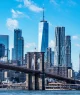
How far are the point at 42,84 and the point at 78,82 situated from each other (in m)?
36.9

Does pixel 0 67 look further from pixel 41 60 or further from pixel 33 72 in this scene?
pixel 41 60

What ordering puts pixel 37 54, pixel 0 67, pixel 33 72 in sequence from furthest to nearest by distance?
1. pixel 37 54
2. pixel 33 72
3. pixel 0 67

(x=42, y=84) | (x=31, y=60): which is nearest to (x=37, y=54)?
(x=31, y=60)

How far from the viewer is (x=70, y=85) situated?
169m

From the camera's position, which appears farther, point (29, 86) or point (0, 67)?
point (29, 86)

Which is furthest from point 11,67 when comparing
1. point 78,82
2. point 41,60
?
point 78,82

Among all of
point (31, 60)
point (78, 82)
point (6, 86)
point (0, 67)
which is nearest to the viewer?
point (0, 67)

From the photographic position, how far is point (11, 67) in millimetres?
114562

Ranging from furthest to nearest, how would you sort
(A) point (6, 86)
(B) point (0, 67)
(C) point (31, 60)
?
(A) point (6, 86), (C) point (31, 60), (B) point (0, 67)

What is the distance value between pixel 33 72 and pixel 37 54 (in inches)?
Answer: 1315

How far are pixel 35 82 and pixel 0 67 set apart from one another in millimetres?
35049

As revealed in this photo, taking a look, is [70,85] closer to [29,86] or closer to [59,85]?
[59,85]

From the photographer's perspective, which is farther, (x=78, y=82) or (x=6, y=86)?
(x=6, y=86)

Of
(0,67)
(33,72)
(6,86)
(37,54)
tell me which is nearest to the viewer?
(0,67)
